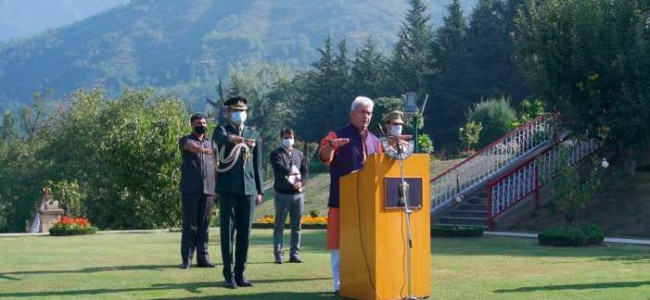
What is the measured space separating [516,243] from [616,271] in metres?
5.97

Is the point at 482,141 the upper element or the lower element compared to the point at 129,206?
upper

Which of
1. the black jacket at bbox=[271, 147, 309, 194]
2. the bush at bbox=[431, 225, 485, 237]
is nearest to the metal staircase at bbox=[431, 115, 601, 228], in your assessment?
the bush at bbox=[431, 225, 485, 237]

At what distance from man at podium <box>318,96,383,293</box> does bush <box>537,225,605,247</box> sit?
777cm

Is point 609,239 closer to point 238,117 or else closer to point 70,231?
point 238,117

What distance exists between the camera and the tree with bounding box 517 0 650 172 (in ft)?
67.8

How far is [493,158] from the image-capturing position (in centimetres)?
2630

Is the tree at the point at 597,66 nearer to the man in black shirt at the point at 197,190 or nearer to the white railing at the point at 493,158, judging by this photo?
the white railing at the point at 493,158

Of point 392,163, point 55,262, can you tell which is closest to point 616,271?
point 392,163

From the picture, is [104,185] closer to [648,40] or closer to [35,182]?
[648,40]

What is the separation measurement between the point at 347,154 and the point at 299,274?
7.52 ft

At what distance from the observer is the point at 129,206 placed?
90.0 feet

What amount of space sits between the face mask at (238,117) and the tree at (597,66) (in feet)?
42.8

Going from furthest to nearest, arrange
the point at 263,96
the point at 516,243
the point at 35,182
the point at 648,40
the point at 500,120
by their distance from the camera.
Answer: the point at 263,96
the point at 35,182
the point at 500,120
the point at 648,40
the point at 516,243

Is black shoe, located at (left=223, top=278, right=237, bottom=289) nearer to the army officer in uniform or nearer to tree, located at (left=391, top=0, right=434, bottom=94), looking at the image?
the army officer in uniform
